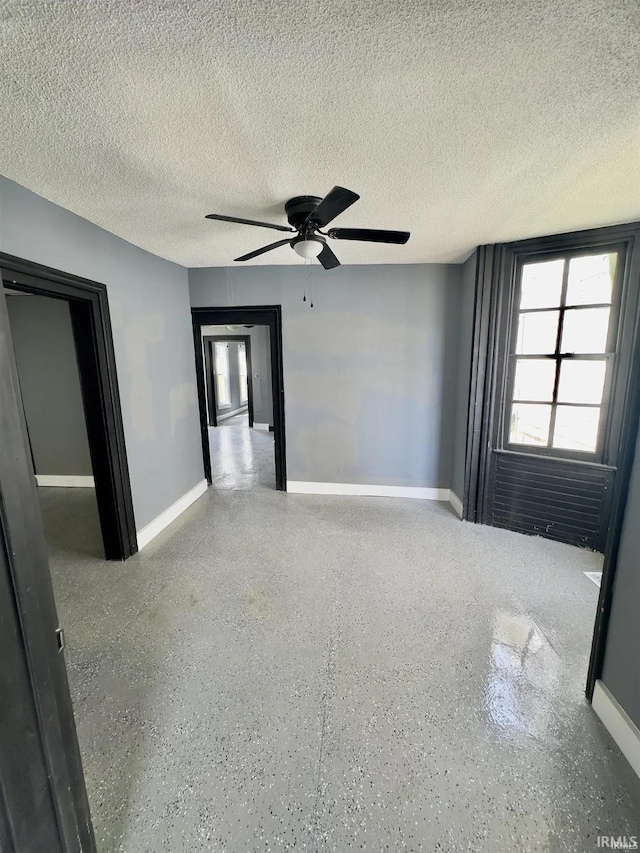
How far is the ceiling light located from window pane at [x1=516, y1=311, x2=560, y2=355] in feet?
6.20

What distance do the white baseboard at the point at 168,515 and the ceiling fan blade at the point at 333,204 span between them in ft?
8.86

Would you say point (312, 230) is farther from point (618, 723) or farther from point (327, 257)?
point (618, 723)

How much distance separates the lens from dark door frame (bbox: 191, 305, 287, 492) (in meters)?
3.61

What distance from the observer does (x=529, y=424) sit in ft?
9.46

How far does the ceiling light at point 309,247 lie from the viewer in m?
1.99

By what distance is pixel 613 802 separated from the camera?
114 centimetres

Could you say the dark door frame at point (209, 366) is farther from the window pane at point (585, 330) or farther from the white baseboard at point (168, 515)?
the window pane at point (585, 330)

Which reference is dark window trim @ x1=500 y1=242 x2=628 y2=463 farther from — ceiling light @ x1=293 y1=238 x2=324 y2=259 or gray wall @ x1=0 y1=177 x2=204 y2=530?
gray wall @ x1=0 y1=177 x2=204 y2=530

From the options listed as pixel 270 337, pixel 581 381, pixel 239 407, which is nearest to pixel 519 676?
pixel 581 381

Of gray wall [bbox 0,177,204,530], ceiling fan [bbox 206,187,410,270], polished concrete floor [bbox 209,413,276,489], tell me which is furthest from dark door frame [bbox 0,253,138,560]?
polished concrete floor [bbox 209,413,276,489]

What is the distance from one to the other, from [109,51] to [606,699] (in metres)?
2.99

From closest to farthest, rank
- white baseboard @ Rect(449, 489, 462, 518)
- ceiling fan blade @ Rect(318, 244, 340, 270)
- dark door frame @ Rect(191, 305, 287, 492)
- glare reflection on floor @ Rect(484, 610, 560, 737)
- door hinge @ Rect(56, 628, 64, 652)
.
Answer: door hinge @ Rect(56, 628, 64, 652) → glare reflection on floor @ Rect(484, 610, 560, 737) → ceiling fan blade @ Rect(318, 244, 340, 270) → white baseboard @ Rect(449, 489, 462, 518) → dark door frame @ Rect(191, 305, 287, 492)

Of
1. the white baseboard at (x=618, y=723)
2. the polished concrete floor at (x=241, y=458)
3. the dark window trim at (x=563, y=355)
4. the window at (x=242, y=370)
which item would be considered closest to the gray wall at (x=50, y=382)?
the polished concrete floor at (x=241, y=458)

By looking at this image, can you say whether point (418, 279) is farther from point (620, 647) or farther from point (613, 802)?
point (613, 802)
